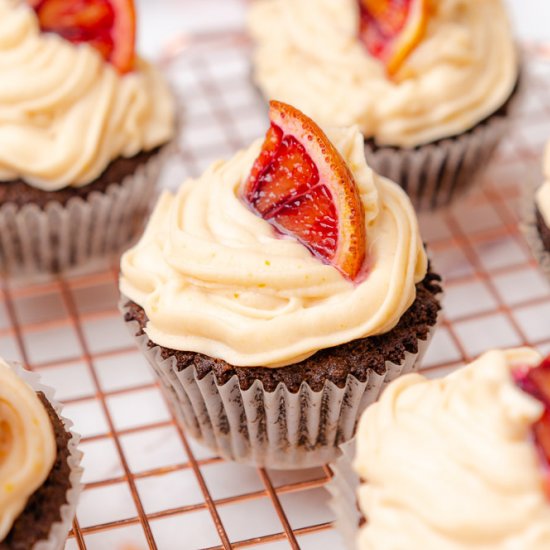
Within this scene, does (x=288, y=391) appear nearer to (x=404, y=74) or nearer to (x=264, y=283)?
(x=264, y=283)

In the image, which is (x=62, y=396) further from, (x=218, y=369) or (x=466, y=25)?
(x=466, y=25)

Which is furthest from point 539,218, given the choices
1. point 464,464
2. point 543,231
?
point 464,464

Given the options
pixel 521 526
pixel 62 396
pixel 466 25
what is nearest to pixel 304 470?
pixel 62 396

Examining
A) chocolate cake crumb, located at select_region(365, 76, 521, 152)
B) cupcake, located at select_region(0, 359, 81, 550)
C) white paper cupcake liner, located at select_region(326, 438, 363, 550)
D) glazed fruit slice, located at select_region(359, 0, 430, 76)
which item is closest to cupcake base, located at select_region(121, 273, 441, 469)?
white paper cupcake liner, located at select_region(326, 438, 363, 550)

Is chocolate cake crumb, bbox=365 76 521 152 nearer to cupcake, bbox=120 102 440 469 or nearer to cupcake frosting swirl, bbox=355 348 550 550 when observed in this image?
cupcake, bbox=120 102 440 469

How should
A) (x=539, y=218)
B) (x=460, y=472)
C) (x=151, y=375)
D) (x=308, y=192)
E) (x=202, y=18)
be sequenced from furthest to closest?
(x=202, y=18) → (x=151, y=375) → (x=539, y=218) → (x=308, y=192) → (x=460, y=472)

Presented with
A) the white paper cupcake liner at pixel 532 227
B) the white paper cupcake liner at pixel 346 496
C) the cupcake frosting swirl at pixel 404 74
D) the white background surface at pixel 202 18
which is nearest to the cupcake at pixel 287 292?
the white paper cupcake liner at pixel 346 496

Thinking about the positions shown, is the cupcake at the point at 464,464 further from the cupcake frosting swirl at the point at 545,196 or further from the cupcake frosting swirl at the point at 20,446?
the cupcake frosting swirl at the point at 545,196
